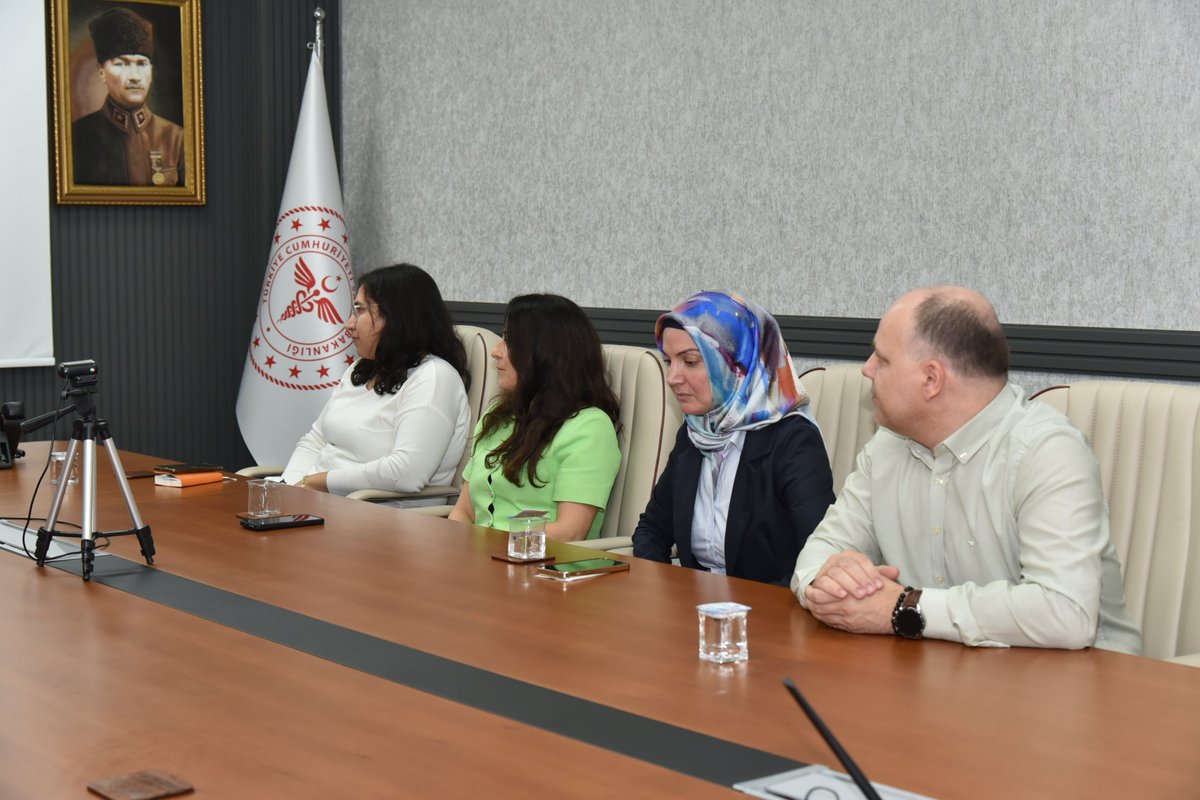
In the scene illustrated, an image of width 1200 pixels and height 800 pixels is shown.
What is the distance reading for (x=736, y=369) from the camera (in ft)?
9.46

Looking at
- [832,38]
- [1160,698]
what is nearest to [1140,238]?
[832,38]

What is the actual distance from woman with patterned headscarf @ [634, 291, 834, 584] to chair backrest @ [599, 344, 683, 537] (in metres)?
0.36

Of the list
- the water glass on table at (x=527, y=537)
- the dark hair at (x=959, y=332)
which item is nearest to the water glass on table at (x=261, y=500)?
the water glass on table at (x=527, y=537)

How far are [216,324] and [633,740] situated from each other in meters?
4.70

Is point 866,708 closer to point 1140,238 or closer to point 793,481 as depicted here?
point 793,481

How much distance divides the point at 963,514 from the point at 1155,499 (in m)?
0.51

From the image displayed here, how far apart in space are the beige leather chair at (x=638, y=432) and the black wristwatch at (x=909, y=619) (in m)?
1.46

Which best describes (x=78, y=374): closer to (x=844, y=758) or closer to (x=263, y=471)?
(x=844, y=758)

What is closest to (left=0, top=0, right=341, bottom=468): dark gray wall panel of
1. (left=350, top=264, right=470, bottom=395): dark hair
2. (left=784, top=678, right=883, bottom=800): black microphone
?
(left=350, top=264, right=470, bottom=395): dark hair

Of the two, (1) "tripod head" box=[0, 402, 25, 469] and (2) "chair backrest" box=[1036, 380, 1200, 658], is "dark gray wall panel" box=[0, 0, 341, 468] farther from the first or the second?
(2) "chair backrest" box=[1036, 380, 1200, 658]

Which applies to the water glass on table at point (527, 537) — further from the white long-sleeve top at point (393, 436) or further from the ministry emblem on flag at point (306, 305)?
the ministry emblem on flag at point (306, 305)

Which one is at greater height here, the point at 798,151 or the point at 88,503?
the point at 798,151

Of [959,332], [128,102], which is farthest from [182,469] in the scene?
[128,102]

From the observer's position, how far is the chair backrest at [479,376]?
4.08 meters
